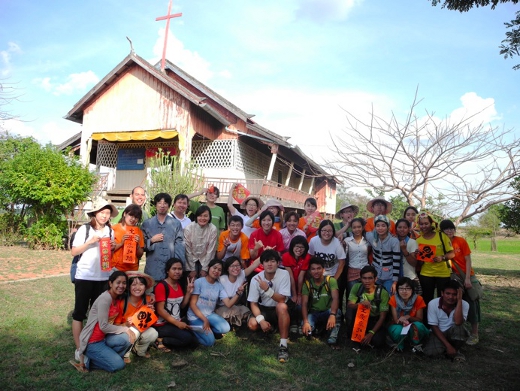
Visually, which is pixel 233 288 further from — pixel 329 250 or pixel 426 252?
pixel 426 252

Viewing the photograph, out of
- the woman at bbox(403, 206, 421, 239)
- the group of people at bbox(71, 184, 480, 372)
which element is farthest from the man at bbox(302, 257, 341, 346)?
the woman at bbox(403, 206, 421, 239)

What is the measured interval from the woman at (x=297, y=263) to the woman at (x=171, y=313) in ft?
4.37

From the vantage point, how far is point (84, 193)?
480 inches

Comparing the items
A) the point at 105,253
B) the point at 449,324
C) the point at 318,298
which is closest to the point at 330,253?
the point at 318,298

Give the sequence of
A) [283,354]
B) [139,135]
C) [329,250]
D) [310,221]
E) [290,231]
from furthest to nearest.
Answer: [139,135] → [310,221] → [290,231] → [329,250] → [283,354]

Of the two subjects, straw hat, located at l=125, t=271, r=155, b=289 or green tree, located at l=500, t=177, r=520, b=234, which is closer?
straw hat, located at l=125, t=271, r=155, b=289

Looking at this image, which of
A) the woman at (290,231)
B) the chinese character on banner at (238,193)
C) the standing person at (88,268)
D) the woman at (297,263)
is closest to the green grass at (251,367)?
the standing person at (88,268)

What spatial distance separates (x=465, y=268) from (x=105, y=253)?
423 centimetres

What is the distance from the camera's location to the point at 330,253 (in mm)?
4703

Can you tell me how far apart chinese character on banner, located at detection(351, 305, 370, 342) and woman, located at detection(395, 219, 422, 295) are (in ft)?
2.71

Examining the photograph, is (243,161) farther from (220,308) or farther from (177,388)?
(177,388)

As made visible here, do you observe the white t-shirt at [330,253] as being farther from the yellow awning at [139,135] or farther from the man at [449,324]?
the yellow awning at [139,135]

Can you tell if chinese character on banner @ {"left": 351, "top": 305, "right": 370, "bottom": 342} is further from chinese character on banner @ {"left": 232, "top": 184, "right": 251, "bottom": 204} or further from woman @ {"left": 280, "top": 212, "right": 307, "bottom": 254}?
chinese character on banner @ {"left": 232, "top": 184, "right": 251, "bottom": 204}

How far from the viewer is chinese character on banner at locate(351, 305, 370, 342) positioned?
4.13 meters
